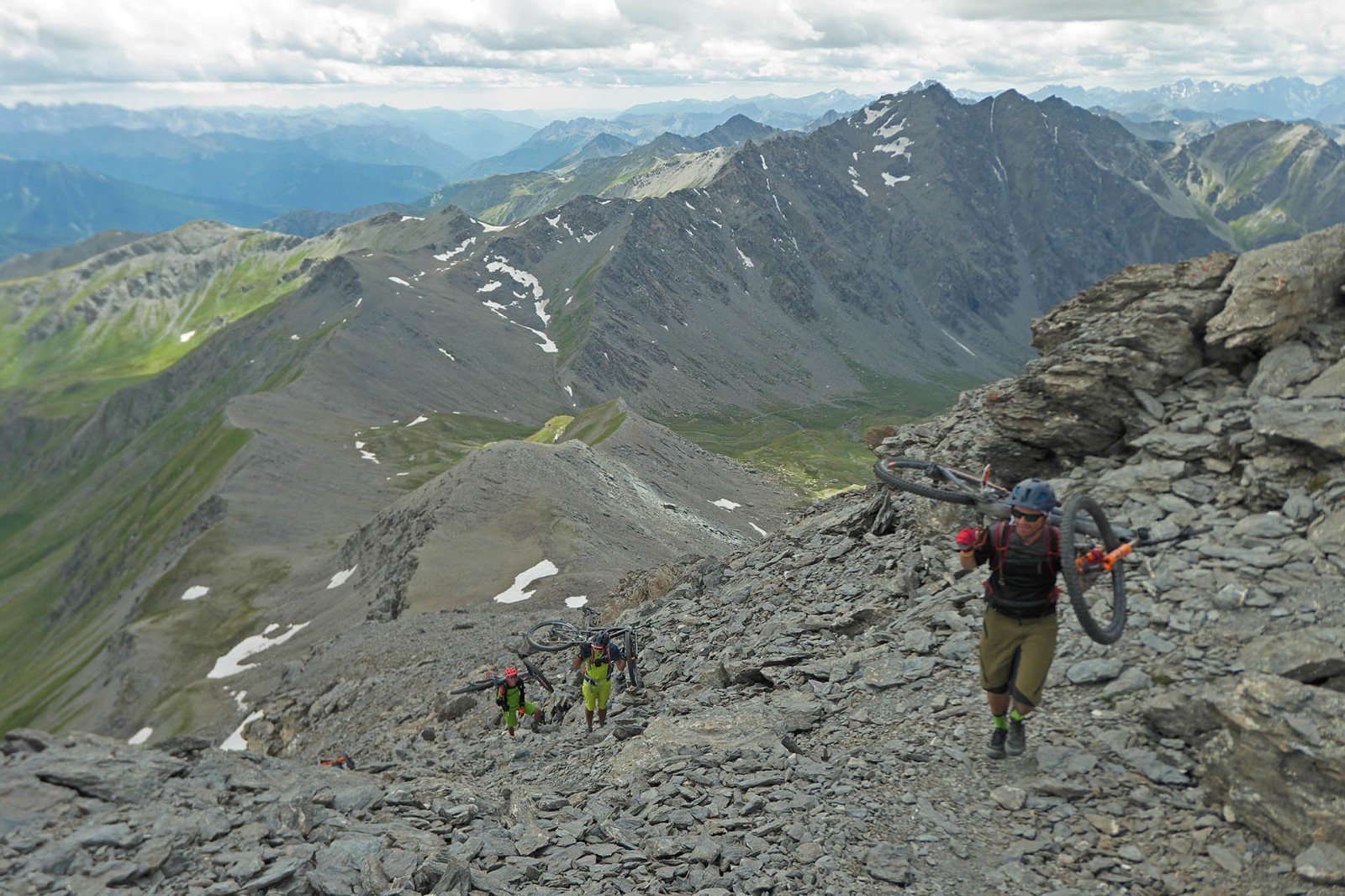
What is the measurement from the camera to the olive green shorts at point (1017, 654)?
1157cm

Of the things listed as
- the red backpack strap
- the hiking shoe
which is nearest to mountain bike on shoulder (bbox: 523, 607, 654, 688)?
the hiking shoe

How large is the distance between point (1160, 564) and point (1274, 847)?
232 inches

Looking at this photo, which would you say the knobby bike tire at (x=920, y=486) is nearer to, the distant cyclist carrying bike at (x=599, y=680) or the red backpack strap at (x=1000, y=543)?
the red backpack strap at (x=1000, y=543)

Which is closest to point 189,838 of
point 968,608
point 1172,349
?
point 968,608

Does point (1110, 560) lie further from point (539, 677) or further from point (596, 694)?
point (539, 677)

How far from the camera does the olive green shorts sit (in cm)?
1157

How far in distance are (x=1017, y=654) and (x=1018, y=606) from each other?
0.88m

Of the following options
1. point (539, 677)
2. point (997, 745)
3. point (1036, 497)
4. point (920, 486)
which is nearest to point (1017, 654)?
point (997, 745)

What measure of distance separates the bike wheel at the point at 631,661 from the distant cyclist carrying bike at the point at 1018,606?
37.4ft

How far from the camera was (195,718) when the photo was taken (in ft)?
221

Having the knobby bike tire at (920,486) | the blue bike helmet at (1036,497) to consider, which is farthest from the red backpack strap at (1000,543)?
the knobby bike tire at (920,486)

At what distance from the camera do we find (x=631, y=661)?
21.6 metres

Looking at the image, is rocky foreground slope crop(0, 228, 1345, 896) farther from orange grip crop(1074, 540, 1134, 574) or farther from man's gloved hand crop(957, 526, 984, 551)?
man's gloved hand crop(957, 526, 984, 551)

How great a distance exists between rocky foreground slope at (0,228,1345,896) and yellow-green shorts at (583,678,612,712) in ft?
2.18
